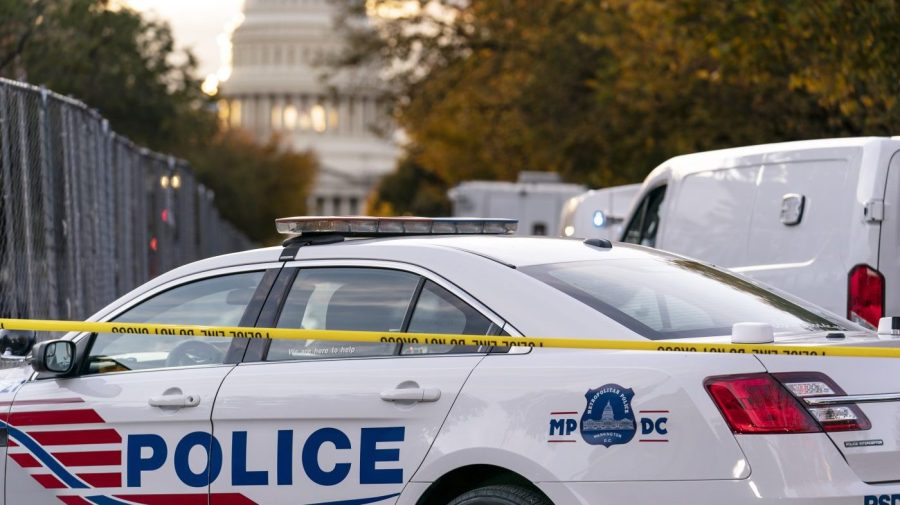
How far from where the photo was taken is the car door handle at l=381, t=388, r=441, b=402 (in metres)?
5.65

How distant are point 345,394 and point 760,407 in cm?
146

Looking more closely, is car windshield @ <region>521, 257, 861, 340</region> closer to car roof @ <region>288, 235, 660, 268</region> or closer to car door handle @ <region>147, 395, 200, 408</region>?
car roof @ <region>288, 235, 660, 268</region>

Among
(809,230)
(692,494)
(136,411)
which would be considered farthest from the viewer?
(809,230)

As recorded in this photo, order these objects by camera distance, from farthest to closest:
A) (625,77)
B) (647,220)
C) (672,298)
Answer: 1. (625,77)
2. (647,220)
3. (672,298)

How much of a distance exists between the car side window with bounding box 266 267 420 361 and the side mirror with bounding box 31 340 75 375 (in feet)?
2.92

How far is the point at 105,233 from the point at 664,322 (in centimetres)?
937

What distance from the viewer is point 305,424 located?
5.94 meters

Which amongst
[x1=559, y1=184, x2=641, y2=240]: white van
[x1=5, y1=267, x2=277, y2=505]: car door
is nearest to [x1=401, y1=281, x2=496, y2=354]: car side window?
[x1=5, y1=267, x2=277, y2=505]: car door

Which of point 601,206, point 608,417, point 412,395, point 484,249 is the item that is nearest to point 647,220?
point 484,249

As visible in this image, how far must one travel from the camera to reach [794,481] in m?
5.02

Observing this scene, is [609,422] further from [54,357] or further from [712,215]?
[712,215]

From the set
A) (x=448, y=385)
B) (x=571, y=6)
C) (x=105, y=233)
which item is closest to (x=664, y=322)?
(x=448, y=385)

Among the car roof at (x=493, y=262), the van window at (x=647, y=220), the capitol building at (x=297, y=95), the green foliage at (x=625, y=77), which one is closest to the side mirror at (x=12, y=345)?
the car roof at (x=493, y=262)

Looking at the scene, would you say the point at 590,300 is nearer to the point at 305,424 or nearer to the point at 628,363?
the point at 628,363
